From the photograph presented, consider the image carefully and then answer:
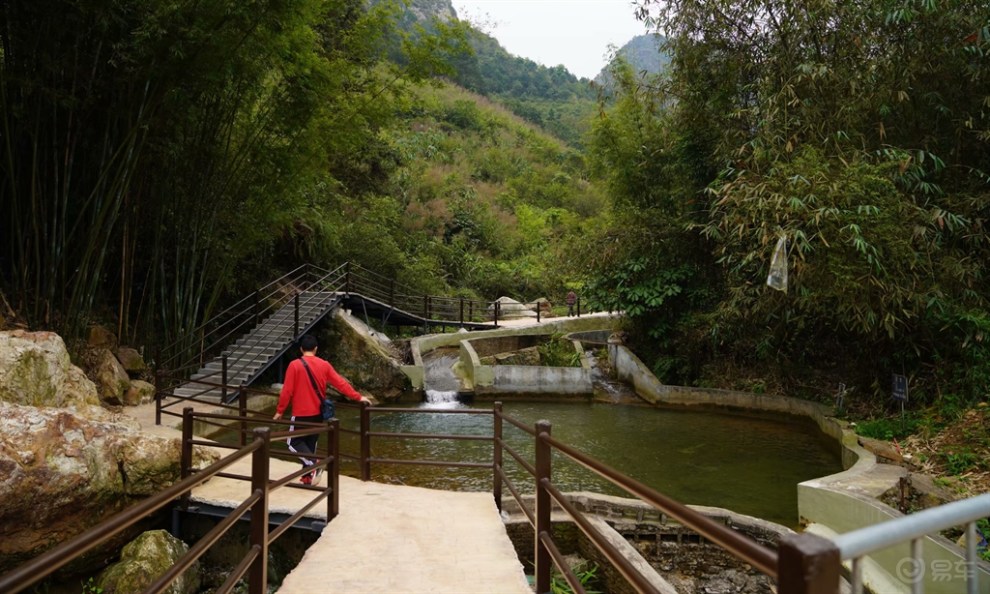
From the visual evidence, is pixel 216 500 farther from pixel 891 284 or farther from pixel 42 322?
pixel 891 284

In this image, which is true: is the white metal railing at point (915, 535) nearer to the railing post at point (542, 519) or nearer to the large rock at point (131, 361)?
the railing post at point (542, 519)

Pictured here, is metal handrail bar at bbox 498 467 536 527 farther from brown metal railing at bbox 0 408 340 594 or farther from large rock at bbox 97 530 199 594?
large rock at bbox 97 530 199 594

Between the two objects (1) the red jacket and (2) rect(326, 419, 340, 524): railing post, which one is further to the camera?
(1) the red jacket

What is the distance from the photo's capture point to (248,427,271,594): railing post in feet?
9.55

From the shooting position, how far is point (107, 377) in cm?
911

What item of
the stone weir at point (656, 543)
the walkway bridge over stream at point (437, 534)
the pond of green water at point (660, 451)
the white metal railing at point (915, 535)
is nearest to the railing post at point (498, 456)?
the walkway bridge over stream at point (437, 534)

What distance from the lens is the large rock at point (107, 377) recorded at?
29.5ft

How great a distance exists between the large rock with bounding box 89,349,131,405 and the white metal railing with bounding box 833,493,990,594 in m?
10.1

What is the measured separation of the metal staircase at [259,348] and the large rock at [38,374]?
7.77 feet

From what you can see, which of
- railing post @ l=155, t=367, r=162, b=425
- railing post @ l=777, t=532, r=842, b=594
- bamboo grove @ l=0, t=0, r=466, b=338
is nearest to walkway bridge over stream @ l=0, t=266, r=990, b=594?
railing post @ l=777, t=532, r=842, b=594

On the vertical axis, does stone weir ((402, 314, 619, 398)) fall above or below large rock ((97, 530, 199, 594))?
above

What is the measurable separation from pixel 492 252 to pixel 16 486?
24.1m

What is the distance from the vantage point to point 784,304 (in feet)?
33.7

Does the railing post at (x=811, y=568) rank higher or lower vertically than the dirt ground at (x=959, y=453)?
higher
